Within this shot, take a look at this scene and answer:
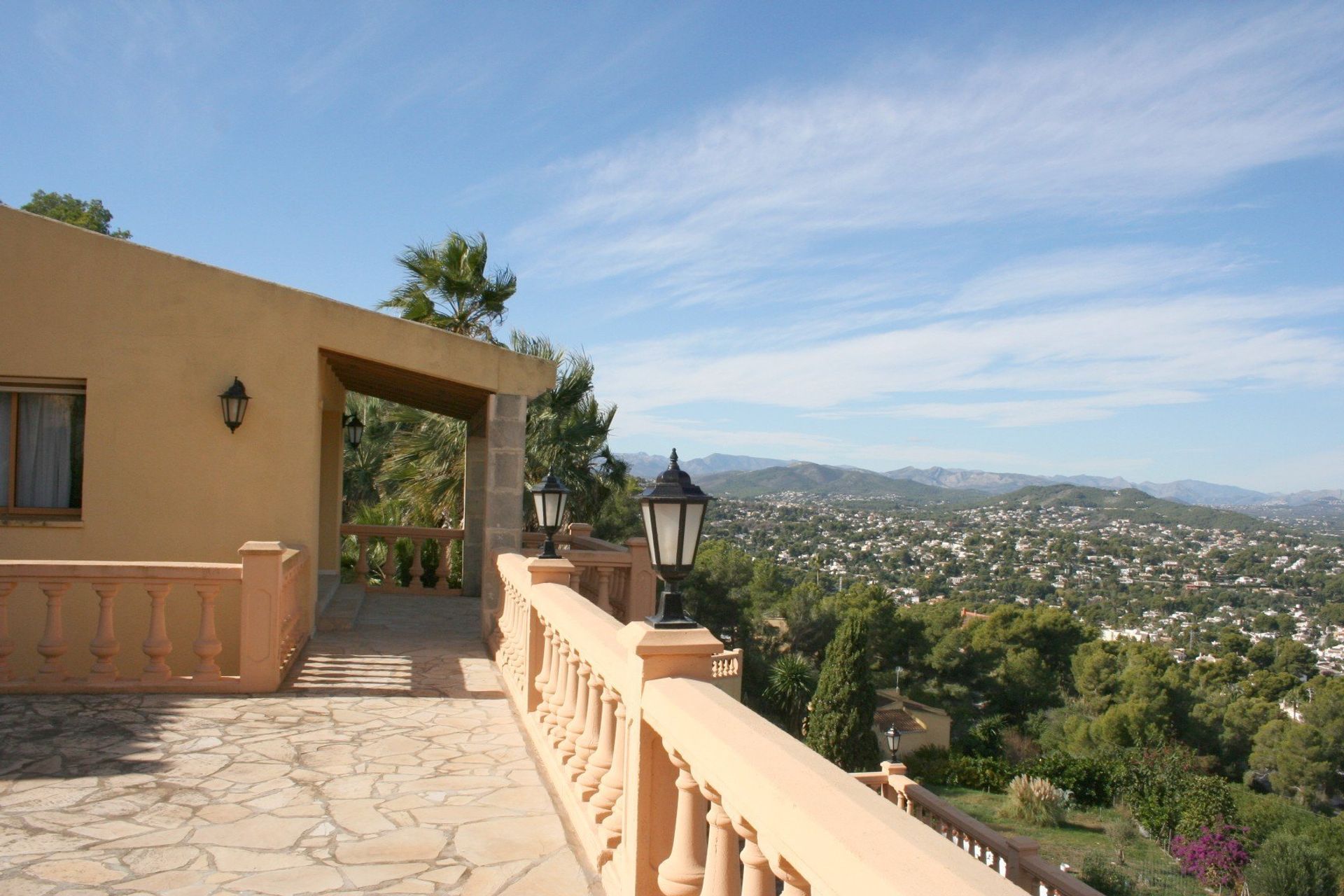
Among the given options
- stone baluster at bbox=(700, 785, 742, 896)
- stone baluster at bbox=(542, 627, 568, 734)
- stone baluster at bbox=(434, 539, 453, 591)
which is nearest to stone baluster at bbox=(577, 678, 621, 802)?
stone baluster at bbox=(542, 627, 568, 734)

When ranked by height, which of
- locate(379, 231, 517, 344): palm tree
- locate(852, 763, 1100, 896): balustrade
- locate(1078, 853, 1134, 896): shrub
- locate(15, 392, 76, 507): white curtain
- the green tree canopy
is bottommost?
locate(1078, 853, 1134, 896): shrub

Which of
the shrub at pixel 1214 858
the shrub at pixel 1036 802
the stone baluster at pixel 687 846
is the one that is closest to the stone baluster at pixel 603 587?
the stone baluster at pixel 687 846

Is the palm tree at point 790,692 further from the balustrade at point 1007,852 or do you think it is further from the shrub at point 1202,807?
the balustrade at point 1007,852

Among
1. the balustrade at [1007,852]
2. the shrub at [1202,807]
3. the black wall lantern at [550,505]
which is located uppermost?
the black wall lantern at [550,505]

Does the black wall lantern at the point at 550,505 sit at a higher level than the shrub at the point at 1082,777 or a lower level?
higher

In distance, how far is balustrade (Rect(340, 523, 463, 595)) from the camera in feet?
44.9

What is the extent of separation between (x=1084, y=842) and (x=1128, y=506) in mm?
124330

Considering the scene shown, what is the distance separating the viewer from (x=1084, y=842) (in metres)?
24.5

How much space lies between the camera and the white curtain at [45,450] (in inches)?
324

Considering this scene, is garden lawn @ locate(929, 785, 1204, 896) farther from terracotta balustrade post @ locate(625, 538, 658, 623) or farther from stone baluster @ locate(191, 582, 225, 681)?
stone baluster @ locate(191, 582, 225, 681)

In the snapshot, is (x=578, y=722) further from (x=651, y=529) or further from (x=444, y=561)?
(x=444, y=561)

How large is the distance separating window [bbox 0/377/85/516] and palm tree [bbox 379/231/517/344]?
973cm

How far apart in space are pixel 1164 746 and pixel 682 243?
101 feet

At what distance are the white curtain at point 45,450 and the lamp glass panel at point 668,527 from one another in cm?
721
